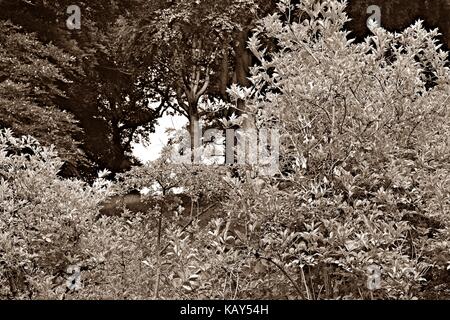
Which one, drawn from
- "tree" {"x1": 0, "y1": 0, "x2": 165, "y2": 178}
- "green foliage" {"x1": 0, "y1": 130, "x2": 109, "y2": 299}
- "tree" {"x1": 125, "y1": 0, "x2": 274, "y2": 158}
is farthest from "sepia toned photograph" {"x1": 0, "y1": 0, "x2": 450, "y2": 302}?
"tree" {"x1": 0, "y1": 0, "x2": 165, "y2": 178}

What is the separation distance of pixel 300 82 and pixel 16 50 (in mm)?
10301

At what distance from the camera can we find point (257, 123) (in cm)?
516

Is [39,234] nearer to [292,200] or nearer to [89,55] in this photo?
[292,200]

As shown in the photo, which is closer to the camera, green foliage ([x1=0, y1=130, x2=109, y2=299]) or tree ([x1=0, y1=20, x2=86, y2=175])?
green foliage ([x1=0, y1=130, x2=109, y2=299])

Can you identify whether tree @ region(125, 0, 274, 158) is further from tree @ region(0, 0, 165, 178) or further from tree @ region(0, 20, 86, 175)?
tree @ region(0, 20, 86, 175)

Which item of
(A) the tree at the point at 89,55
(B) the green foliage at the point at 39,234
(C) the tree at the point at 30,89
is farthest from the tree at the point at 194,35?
(B) the green foliage at the point at 39,234

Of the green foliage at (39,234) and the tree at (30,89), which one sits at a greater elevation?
the tree at (30,89)

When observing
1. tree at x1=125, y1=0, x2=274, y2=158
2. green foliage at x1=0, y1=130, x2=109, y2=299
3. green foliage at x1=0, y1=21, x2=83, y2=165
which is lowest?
green foliage at x1=0, y1=130, x2=109, y2=299

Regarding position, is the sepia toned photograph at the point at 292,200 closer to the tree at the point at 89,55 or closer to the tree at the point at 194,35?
the tree at the point at 194,35

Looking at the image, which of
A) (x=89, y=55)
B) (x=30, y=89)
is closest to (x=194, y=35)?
(x=89, y=55)

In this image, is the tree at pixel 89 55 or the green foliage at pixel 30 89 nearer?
the green foliage at pixel 30 89

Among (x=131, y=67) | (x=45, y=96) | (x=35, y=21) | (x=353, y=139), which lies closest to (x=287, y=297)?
(x=353, y=139)

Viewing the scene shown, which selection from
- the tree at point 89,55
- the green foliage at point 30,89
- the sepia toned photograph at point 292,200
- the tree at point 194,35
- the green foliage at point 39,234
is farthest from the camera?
the tree at point 89,55

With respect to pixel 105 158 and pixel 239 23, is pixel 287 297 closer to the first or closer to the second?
pixel 239 23
